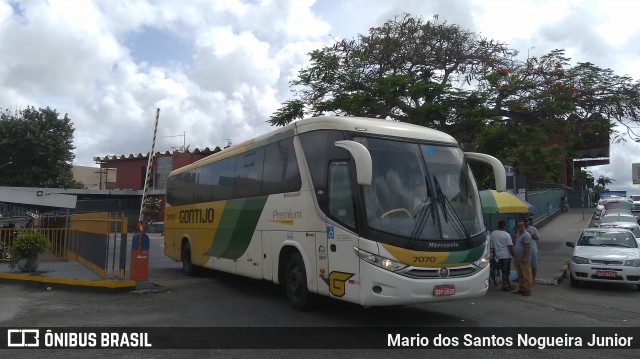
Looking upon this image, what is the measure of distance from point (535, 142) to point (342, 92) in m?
7.94

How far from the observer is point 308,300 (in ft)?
29.1

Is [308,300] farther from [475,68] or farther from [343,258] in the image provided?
[475,68]

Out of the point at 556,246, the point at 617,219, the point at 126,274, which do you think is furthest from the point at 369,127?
the point at 617,219

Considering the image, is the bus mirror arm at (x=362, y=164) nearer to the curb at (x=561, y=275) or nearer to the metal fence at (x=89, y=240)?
the metal fence at (x=89, y=240)

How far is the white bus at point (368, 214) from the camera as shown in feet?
24.1

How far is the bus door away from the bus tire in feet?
25.9

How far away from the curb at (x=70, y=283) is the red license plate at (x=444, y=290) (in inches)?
296

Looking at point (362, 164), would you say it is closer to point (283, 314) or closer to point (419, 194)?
point (419, 194)

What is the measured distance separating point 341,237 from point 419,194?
136 cm

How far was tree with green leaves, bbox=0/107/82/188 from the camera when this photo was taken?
4212 cm

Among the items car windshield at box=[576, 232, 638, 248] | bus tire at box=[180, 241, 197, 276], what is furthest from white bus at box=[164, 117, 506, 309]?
car windshield at box=[576, 232, 638, 248]

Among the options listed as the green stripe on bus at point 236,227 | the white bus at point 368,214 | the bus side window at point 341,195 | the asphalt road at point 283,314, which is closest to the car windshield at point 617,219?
the asphalt road at point 283,314

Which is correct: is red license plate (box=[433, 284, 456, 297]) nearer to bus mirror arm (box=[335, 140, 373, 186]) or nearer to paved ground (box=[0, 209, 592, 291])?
bus mirror arm (box=[335, 140, 373, 186])

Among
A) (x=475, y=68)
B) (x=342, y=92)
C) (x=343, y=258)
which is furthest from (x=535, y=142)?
(x=343, y=258)
